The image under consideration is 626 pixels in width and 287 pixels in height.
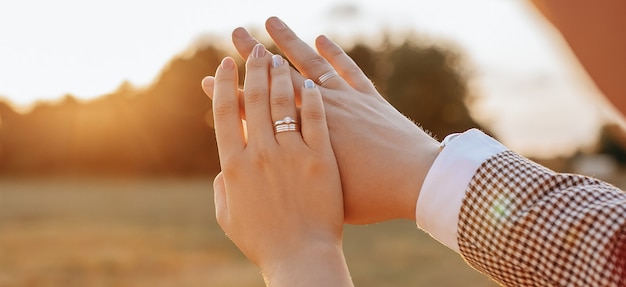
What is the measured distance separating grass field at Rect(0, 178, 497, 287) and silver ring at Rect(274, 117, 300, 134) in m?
5.34

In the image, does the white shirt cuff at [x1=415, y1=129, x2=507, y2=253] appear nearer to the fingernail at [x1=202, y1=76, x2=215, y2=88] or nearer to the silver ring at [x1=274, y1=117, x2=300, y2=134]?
the silver ring at [x1=274, y1=117, x2=300, y2=134]

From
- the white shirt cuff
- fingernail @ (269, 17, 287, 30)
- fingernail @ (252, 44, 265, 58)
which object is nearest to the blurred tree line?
fingernail @ (269, 17, 287, 30)

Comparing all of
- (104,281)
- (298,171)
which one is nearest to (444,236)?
(298,171)

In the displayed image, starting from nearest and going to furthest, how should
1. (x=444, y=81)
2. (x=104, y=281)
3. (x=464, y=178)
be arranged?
(x=464, y=178) < (x=104, y=281) < (x=444, y=81)

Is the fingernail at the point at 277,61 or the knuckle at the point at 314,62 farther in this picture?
the knuckle at the point at 314,62

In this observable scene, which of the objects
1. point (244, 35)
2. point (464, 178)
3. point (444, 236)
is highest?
point (244, 35)

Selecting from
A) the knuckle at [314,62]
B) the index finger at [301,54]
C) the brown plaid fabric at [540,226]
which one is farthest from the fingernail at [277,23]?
the brown plaid fabric at [540,226]

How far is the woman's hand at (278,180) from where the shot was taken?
124 cm

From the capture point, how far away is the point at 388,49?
23922 mm

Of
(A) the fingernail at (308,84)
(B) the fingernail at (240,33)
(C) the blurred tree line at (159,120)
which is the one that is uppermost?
(B) the fingernail at (240,33)

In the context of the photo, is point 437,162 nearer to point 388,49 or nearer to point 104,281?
point 104,281

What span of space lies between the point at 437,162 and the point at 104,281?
6.06 meters

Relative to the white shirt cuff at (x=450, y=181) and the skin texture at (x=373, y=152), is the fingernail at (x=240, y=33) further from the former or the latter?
the white shirt cuff at (x=450, y=181)

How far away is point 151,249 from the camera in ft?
28.6
